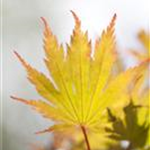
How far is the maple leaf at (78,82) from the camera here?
87 cm

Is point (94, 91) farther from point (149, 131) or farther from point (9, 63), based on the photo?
point (9, 63)

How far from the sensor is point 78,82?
2.99 ft

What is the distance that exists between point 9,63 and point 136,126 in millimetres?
5697

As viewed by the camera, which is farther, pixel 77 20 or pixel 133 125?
pixel 133 125

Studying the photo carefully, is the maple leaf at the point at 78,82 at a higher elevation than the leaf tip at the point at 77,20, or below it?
below

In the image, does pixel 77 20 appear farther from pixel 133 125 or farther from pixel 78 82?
pixel 133 125

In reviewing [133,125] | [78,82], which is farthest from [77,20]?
[133,125]

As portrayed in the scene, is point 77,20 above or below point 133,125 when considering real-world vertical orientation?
above

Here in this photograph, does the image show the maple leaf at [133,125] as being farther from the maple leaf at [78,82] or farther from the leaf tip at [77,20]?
the leaf tip at [77,20]

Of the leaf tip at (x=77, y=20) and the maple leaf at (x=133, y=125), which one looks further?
the maple leaf at (x=133, y=125)

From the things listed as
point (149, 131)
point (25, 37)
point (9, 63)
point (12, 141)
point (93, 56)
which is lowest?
point (149, 131)

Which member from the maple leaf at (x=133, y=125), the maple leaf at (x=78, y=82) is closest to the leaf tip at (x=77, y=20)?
the maple leaf at (x=78, y=82)

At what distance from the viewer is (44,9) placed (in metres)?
7.12

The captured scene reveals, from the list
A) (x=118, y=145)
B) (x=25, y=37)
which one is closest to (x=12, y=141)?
(x=25, y=37)
